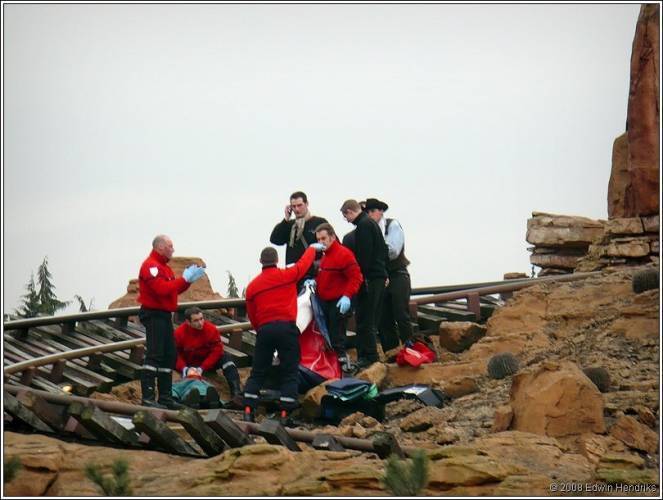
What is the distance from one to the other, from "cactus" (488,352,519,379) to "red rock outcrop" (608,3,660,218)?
5.93 meters

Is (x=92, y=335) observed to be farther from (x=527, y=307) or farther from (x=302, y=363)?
(x=527, y=307)

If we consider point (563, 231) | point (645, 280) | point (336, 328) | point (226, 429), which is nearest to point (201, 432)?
point (226, 429)

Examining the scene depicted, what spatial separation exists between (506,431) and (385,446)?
155 cm

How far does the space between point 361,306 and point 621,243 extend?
580 cm

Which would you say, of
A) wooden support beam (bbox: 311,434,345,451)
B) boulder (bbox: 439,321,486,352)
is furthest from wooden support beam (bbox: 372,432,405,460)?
boulder (bbox: 439,321,486,352)

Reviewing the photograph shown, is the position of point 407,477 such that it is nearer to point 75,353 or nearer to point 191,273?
point 191,273

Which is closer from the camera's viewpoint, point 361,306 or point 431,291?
point 361,306

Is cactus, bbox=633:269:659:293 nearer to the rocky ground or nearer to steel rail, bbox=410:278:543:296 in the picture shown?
the rocky ground

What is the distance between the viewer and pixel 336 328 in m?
14.9

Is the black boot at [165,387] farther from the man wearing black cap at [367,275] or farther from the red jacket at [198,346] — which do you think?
the man wearing black cap at [367,275]

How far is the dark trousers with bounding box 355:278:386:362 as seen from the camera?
15.2m

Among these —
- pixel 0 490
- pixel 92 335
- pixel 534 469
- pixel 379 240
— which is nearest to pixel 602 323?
pixel 379 240

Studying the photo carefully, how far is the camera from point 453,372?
14719 mm

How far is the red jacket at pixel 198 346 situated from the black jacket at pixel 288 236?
4.76 feet
